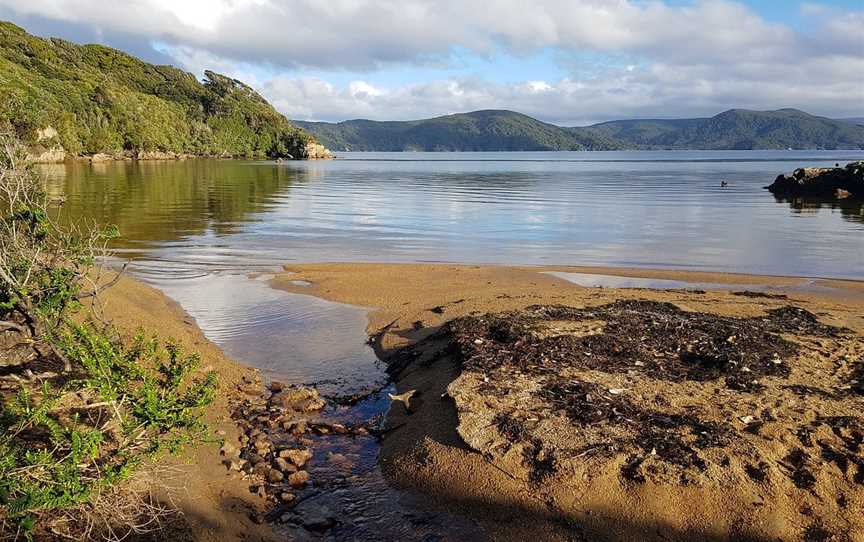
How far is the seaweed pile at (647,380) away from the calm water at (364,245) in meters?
1.70

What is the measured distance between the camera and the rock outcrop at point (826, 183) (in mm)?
49819

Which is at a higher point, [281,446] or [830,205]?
[830,205]

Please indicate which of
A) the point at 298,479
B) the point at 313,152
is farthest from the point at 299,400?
the point at 313,152

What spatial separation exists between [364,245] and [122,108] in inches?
4057

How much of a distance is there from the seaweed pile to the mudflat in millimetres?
24

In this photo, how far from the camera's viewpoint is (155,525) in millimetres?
5363

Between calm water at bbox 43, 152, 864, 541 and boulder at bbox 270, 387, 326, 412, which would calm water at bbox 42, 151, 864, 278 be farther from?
boulder at bbox 270, 387, 326, 412

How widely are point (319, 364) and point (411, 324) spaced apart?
2.52 meters

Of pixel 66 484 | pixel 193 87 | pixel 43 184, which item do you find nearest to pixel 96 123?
pixel 193 87

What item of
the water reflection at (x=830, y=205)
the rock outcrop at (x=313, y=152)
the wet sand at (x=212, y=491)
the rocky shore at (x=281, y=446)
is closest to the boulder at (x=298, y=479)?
the rocky shore at (x=281, y=446)

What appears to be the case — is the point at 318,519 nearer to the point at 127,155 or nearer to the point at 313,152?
the point at 127,155

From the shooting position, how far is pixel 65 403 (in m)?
6.47

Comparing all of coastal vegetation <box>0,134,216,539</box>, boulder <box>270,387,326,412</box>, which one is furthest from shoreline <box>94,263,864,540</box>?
boulder <box>270,387,326,412</box>

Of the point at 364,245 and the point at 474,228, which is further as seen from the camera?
the point at 474,228
